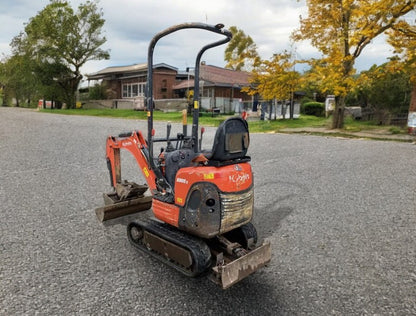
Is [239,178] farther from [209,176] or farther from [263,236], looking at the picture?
[263,236]

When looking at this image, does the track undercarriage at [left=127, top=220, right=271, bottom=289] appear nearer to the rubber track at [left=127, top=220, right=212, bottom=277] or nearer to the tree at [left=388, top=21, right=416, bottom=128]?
the rubber track at [left=127, top=220, right=212, bottom=277]

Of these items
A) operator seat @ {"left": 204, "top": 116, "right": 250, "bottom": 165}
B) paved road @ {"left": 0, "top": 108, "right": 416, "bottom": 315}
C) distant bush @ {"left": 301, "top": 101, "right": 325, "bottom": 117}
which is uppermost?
distant bush @ {"left": 301, "top": 101, "right": 325, "bottom": 117}

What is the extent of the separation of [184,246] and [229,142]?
121 centimetres

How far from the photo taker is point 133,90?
39.8 meters

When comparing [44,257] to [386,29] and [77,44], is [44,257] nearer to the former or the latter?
[386,29]

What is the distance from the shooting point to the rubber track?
133 inches

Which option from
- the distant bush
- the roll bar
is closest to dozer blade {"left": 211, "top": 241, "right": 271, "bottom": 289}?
the roll bar

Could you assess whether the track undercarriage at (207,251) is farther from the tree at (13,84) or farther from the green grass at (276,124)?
the tree at (13,84)

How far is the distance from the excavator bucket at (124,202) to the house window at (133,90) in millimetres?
34308

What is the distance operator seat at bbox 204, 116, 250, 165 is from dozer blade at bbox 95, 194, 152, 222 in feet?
7.76

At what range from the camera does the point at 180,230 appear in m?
3.87

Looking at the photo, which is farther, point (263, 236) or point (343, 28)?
point (343, 28)

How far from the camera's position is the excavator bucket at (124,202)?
5.19m

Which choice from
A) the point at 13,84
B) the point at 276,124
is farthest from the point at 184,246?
the point at 13,84
